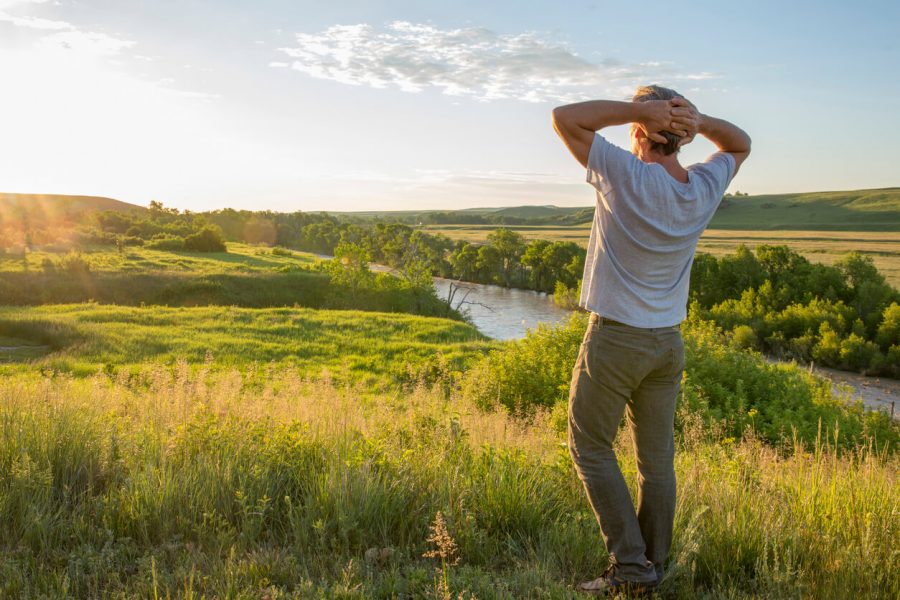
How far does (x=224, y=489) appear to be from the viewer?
443 centimetres

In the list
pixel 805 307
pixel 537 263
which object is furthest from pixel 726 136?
pixel 537 263

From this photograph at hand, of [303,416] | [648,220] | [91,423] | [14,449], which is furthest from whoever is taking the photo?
[303,416]

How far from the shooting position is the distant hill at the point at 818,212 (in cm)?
12656

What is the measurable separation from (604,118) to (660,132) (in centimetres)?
36

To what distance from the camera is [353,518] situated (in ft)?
13.4

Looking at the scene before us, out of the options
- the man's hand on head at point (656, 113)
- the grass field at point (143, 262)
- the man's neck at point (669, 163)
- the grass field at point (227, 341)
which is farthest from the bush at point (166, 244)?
the man's hand on head at point (656, 113)

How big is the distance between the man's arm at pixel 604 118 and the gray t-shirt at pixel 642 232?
0.08m

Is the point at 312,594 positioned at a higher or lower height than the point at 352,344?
higher

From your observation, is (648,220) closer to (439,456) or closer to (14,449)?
(439,456)

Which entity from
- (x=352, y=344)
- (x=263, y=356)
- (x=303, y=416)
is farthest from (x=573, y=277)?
(x=303, y=416)

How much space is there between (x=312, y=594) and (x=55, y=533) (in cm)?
196

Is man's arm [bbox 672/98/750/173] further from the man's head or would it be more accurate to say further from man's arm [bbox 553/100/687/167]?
man's arm [bbox 553/100/687/167]

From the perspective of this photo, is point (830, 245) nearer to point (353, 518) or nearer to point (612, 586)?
point (612, 586)

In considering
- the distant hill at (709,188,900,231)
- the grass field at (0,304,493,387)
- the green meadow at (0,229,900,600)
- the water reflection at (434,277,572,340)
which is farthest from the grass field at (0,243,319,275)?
the distant hill at (709,188,900,231)
